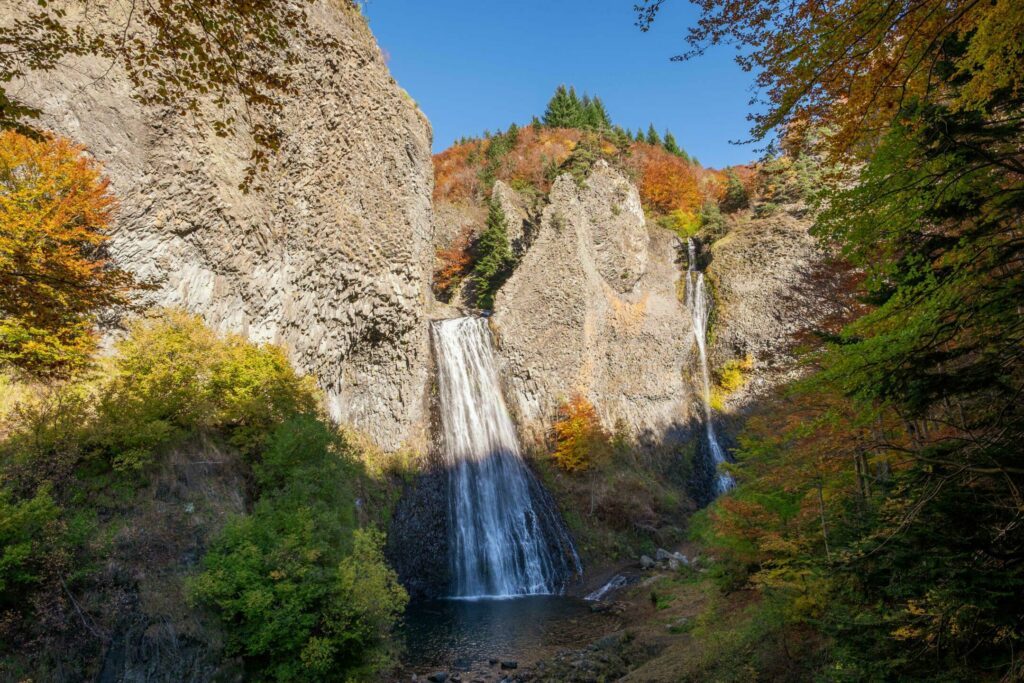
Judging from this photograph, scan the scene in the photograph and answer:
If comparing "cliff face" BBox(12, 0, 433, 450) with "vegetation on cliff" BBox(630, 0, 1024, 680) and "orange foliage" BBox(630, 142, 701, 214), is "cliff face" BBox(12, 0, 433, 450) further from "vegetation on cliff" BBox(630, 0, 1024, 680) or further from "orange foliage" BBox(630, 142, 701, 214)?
"orange foliage" BBox(630, 142, 701, 214)

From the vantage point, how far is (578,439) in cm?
2947

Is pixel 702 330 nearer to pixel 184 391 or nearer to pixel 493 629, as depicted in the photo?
pixel 493 629

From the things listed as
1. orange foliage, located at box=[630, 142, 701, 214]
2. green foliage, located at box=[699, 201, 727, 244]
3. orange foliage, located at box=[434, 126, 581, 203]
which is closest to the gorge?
green foliage, located at box=[699, 201, 727, 244]

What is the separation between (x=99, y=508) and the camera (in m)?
11.3

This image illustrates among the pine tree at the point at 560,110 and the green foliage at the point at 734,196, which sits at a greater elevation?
the pine tree at the point at 560,110

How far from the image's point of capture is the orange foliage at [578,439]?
29.2 metres

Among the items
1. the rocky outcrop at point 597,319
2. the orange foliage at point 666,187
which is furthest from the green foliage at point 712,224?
the rocky outcrop at point 597,319

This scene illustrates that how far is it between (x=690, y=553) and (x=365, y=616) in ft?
65.6

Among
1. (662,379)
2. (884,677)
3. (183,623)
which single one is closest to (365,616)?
(183,623)

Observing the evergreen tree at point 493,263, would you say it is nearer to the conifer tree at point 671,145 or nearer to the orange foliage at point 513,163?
the orange foliage at point 513,163

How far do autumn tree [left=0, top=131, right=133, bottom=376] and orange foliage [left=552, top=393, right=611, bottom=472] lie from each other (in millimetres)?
21920

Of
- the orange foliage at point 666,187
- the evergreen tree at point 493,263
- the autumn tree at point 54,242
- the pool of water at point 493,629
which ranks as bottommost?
the pool of water at point 493,629

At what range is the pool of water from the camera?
15172mm

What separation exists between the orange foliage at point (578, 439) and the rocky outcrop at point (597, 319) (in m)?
1.09
